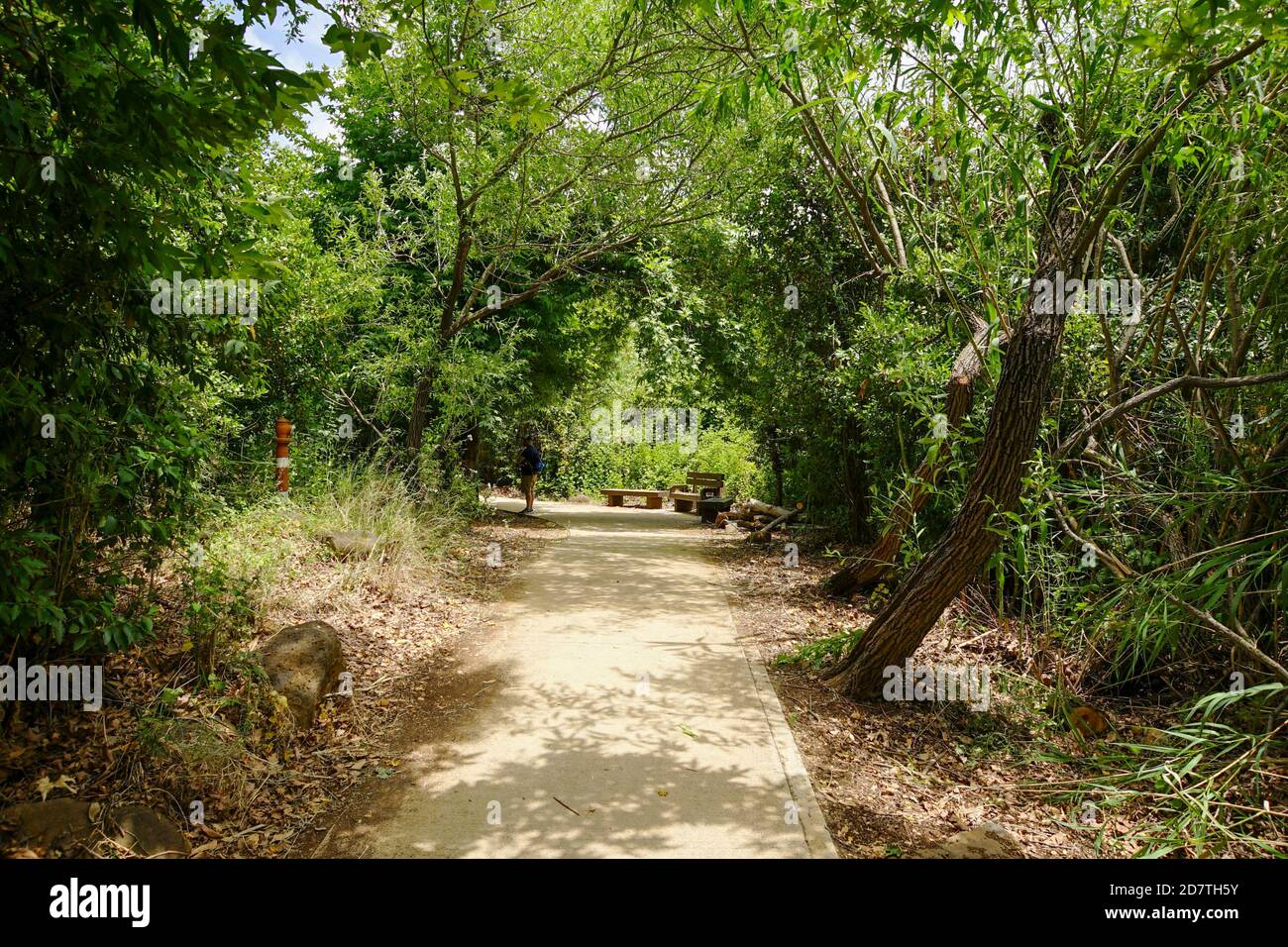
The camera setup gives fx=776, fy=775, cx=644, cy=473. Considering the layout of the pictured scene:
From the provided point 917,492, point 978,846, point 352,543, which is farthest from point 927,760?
point 352,543

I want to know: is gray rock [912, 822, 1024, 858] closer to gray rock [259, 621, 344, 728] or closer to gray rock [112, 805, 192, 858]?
gray rock [112, 805, 192, 858]

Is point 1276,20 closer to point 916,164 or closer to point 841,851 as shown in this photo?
point 841,851

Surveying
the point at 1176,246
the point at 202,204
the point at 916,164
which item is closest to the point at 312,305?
the point at 202,204

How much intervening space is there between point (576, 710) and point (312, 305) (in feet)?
20.8

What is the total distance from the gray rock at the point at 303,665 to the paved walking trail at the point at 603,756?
0.78m

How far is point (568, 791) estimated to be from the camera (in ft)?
13.5

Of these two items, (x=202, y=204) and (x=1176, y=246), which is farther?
(x=1176, y=246)

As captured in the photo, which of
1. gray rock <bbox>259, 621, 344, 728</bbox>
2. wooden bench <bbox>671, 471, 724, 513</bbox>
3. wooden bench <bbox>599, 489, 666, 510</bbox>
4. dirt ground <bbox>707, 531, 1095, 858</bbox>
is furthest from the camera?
wooden bench <bbox>599, 489, 666, 510</bbox>

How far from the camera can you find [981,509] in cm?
520

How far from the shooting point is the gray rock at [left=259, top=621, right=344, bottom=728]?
4.75 meters

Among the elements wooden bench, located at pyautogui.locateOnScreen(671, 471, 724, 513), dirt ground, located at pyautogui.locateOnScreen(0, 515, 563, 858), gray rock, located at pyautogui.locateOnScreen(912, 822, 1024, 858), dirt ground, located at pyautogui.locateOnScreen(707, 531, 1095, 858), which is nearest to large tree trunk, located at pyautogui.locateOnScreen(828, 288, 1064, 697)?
dirt ground, located at pyautogui.locateOnScreen(707, 531, 1095, 858)

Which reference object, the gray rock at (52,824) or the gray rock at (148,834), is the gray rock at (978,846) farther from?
the gray rock at (52,824)

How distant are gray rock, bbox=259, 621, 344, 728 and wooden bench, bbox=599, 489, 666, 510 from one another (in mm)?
15957
